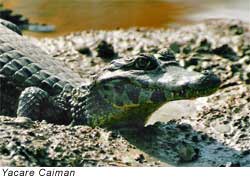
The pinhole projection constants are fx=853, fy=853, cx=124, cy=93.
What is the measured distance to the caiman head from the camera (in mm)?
4676

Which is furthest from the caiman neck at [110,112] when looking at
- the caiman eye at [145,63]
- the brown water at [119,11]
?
the brown water at [119,11]

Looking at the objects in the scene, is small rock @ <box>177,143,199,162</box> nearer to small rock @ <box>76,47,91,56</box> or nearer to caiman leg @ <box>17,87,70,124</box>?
caiman leg @ <box>17,87,70,124</box>

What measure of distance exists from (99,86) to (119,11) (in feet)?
9.50

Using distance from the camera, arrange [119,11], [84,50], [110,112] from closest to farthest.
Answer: [110,112]
[84,50]
[119,11]

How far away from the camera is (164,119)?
543 cm

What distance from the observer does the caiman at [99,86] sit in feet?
15.6

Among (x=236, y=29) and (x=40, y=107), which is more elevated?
(x=236, y=29)

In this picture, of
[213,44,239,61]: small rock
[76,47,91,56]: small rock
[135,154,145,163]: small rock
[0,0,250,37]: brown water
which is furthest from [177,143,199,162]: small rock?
[0,0,250,37]: brown water

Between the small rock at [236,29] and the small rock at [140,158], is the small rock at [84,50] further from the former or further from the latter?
the small rock at [140,158]

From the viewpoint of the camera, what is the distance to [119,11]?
25.9 ft

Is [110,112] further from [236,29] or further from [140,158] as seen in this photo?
[236,29]

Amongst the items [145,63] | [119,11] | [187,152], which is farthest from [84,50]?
[187,152]
